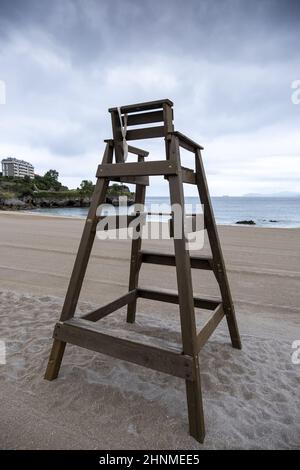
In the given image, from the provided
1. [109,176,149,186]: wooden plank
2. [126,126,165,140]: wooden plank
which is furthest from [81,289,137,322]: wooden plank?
[126,126,165,140]: wooden plank

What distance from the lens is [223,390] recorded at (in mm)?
2273

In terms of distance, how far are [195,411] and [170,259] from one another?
1.43 m

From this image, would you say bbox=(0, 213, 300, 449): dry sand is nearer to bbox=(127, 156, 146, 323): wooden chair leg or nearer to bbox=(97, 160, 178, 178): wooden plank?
bbox=(127, 156, 146, 323): wooden chair leg

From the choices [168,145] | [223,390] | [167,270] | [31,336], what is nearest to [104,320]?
[31,336]

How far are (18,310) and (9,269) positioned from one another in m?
2.44

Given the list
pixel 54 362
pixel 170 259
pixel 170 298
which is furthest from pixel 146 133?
pixel 54 362

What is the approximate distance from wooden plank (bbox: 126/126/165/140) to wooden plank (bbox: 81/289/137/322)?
5.14 feet

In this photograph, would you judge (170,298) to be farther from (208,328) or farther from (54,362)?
(54,362)

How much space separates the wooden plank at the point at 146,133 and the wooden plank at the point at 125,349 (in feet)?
5.12

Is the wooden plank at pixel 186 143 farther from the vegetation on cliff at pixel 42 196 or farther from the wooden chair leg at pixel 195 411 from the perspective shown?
the vegetation on cliff at pixel 42 196

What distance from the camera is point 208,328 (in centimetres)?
232

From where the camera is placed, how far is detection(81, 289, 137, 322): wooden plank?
102 inches

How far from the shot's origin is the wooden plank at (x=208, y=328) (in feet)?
6.96
